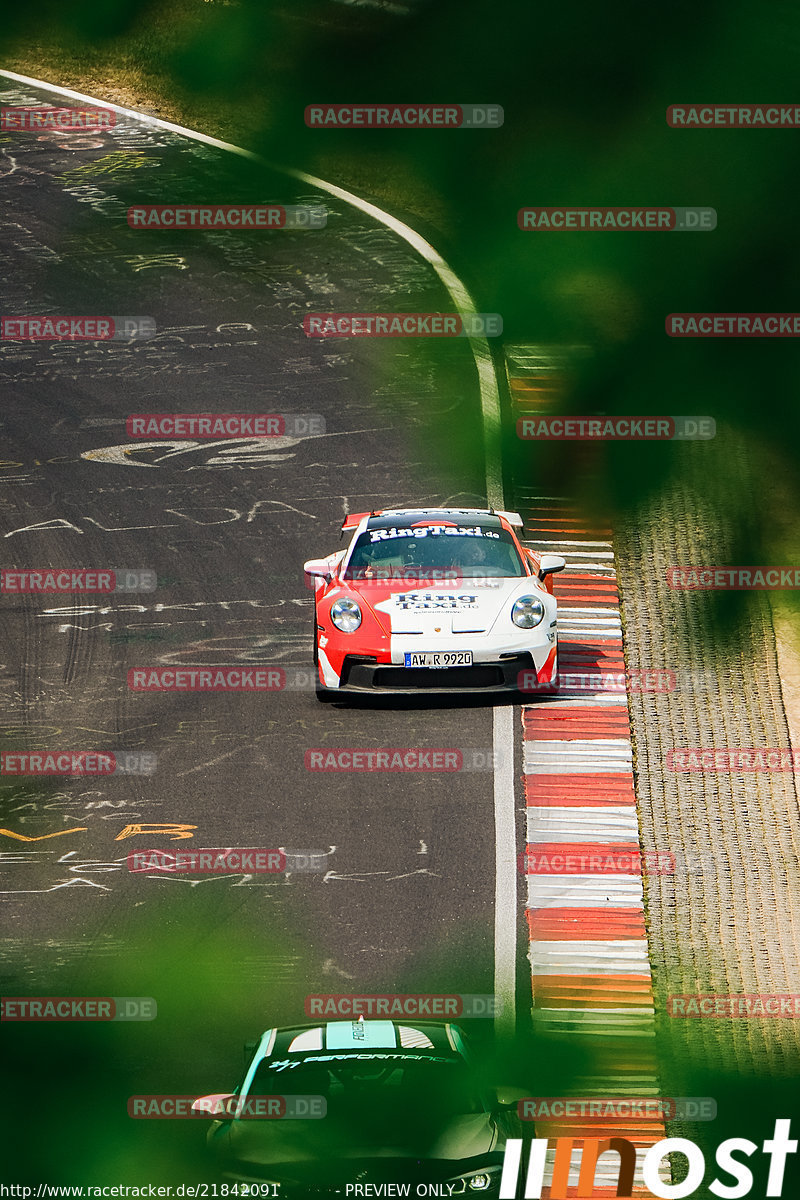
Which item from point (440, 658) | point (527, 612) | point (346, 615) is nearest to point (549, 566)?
point (527, 612)

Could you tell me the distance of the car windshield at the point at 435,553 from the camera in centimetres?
1428

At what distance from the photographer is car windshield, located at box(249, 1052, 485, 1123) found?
862cm

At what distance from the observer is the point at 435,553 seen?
47.3 feet

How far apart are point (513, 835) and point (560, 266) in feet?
42.5

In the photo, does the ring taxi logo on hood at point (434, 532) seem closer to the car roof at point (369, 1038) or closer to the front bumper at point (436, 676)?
the front bumper at point (436, 676)

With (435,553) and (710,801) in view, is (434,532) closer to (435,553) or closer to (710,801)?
(435,553)

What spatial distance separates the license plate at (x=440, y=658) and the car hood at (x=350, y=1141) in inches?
206

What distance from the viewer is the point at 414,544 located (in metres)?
14.5

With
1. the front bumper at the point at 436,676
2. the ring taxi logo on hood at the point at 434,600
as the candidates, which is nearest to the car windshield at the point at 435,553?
the ring taxi logo on hood at the point at 434,600

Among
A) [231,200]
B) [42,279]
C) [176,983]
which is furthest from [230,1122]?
[231,200]

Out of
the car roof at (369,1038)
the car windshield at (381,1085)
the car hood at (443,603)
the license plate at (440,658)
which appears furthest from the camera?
the car hood at (443,603)

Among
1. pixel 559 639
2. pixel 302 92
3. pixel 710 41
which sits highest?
pixel 710 41

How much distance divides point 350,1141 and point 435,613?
597 centimetres

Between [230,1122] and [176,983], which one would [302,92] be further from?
[230,1122]
